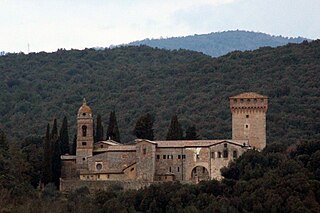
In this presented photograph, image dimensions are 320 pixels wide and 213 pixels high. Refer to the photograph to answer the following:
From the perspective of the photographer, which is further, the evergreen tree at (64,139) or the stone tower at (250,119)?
the evergreen tree at (64,139)

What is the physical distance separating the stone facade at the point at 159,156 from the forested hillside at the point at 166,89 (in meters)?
12.0

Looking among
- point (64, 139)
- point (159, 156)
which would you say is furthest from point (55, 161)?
point (159, 156)

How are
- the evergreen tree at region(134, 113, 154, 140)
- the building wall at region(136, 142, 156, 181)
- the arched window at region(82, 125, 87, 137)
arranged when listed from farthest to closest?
the evergreen tree at region(134, 113, 154, 140), the arched window at region(82, 125, 87, 137), the building wall at region(136, 142, 156, 181)

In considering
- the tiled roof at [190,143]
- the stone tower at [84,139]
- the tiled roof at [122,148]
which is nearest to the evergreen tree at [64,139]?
the stone tower at [84,139]

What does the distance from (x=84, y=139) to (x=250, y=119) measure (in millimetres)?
8701

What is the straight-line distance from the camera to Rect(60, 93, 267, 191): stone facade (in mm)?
57250

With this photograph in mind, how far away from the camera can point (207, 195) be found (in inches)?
2148

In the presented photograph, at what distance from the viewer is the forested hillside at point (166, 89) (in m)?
79.1

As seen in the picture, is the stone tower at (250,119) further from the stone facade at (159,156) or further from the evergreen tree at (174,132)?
the evergreen tree at (174,132)

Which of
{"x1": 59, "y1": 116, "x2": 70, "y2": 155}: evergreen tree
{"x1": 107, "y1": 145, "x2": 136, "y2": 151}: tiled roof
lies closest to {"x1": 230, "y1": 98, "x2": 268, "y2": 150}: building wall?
{"x1": 107, "y1": 145, "x2": 136, "y2": 151}: tiled roof

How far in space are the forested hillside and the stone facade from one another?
471 inches

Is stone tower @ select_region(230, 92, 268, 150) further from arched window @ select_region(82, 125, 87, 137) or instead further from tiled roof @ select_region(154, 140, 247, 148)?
arched window @ select_region(82, 125, 87, 137)

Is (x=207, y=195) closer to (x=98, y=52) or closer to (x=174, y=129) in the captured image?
(x=174, y=129)

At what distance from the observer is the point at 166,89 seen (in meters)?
98.2
